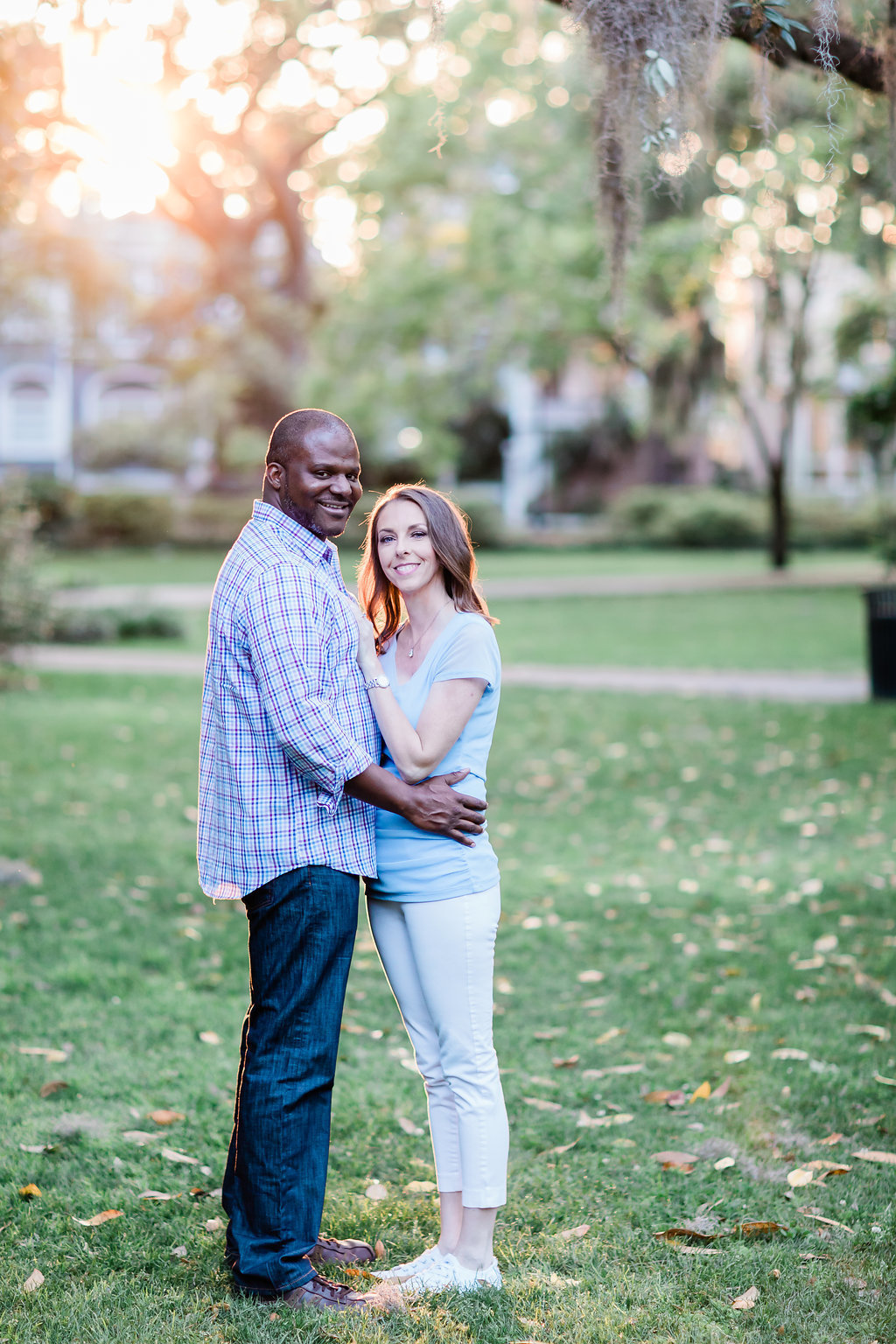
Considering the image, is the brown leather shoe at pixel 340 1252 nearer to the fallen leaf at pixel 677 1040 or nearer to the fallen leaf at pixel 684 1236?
the fallen leaf at pixel 684 1236

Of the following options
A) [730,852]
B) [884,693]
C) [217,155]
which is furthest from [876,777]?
[217,155]

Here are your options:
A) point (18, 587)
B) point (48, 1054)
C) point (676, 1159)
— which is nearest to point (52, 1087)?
point (48, 1054)

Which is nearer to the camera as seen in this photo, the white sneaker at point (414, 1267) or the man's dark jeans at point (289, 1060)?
the man's dark jeans at point (289, 1060)

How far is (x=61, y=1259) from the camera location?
345cm

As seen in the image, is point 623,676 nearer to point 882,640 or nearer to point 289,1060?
point 882,640

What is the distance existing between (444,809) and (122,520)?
110ft

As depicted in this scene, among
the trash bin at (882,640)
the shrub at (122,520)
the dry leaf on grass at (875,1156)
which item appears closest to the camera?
the dry leaf on grass at (875,1156)

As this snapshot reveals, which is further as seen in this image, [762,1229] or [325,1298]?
[762,1229]

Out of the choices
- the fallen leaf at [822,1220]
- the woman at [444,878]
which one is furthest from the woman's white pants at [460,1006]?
the fallen leaf at [822,1220]

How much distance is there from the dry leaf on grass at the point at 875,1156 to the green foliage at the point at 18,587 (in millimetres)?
10704

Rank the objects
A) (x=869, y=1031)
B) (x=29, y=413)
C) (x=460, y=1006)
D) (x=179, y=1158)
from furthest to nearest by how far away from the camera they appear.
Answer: (x=29, y=413)
(x=869, y=1031)
(x=179, y=1158)
(x=460, y=1006)

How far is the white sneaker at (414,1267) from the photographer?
10.6ft

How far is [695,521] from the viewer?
37594mm

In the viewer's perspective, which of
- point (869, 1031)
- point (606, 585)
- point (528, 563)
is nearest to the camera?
point (869, 1031)
